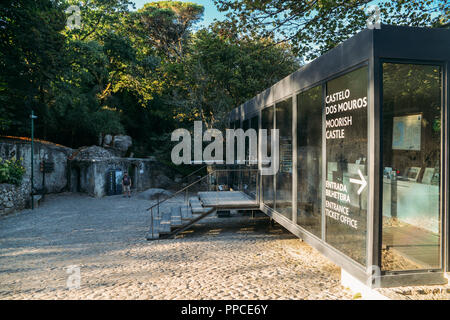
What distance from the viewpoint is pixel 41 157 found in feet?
62.8

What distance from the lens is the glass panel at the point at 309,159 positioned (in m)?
5.68

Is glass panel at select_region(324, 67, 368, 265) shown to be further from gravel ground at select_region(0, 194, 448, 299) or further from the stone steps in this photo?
the stone steps

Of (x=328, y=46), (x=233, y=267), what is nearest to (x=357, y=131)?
(x=233, y=267)

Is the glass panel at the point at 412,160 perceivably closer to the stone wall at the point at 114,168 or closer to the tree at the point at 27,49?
the tree at the point at 27,49

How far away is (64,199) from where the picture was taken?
1858cm

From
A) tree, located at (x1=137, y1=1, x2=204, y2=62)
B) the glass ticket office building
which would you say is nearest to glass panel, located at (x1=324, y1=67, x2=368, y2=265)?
the glass ticket office building

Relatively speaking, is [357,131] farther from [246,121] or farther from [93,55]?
[93,55]

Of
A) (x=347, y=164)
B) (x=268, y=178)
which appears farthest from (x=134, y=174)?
(x=347, y=164)

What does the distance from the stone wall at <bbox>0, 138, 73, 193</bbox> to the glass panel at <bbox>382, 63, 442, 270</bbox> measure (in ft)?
56.2

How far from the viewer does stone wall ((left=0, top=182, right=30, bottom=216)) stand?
13492 mm

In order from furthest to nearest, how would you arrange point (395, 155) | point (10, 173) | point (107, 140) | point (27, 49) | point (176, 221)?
point (107, 140)
point (27, 49)
point (10, 173)
point (176, 221)
point (395, 155)

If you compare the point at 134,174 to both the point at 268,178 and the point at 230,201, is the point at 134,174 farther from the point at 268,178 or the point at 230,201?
the point at 268,178

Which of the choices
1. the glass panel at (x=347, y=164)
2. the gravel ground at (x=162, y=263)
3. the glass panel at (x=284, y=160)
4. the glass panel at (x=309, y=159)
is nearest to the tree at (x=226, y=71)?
the gravel ground at (x=162, y=263)

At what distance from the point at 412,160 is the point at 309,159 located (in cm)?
198
